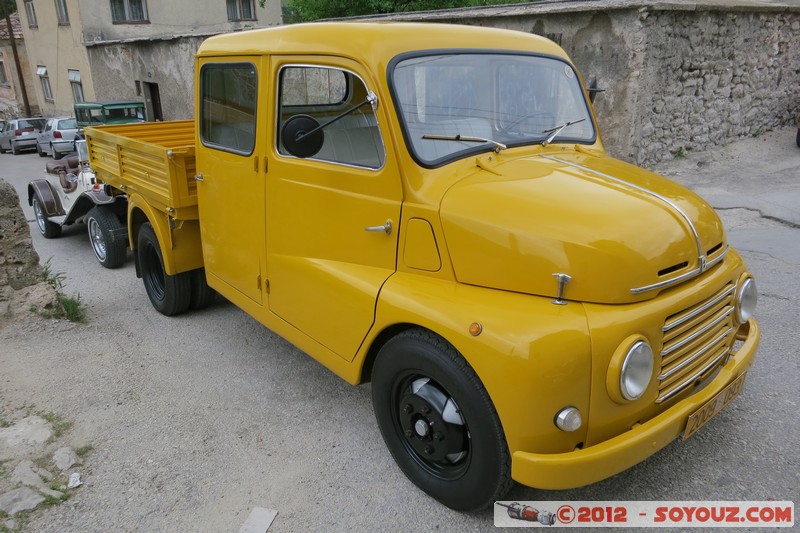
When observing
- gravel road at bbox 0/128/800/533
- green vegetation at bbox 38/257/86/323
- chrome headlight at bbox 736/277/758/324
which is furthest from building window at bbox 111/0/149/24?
chrome headlight at bbox 736/277/758/324

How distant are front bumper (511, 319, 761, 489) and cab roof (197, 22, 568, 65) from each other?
75.4 inches

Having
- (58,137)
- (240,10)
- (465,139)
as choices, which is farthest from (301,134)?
(240,10)

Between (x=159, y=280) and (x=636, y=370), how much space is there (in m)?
4.30

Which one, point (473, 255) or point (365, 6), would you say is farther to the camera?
point (365, 6)

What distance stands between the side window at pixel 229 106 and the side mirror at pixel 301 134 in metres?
0.83

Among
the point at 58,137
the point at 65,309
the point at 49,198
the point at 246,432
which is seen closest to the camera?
the point at 246,432

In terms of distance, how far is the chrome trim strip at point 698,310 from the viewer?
2360 millimetres

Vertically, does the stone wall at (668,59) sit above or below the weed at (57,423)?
above

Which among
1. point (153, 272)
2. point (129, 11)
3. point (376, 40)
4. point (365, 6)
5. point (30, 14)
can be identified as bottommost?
point (153, 272)

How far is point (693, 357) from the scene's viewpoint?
2518 mm

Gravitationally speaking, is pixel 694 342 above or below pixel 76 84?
above

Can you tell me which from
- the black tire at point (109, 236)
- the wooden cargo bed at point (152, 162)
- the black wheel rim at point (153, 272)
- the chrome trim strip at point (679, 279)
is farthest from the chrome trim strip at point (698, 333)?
the black tire at point (109, 236)

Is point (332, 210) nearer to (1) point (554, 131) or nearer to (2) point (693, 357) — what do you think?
(1) point (554, 131)

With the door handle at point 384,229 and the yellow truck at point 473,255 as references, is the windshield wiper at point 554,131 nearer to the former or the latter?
the yellow truck at point 473,255
